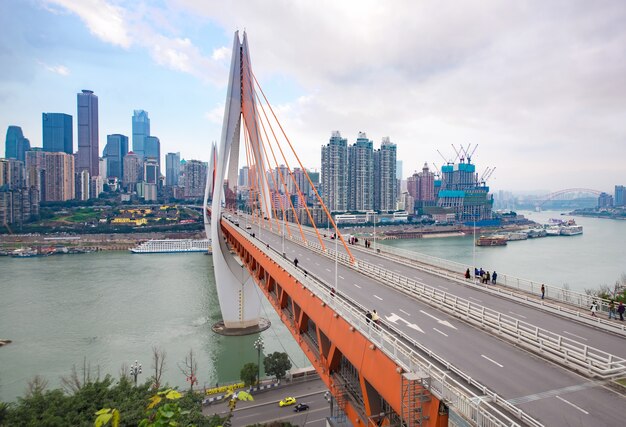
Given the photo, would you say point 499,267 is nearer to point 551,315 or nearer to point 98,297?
point 551,315

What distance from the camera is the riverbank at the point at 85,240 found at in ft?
269

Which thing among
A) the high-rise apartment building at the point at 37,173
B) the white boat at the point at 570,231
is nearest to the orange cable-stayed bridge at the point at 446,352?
the white boat at the point at 570,231

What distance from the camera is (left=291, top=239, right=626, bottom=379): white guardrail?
8.02m

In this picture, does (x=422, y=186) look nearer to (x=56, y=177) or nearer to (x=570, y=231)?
(x=570, y=231)

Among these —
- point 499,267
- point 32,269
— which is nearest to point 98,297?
point 32,269

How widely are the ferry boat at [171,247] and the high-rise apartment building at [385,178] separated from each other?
247 feet

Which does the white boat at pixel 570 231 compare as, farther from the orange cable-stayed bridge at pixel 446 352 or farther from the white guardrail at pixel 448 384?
the white guardrail at pixel 448 384

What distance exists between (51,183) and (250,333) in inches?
5391

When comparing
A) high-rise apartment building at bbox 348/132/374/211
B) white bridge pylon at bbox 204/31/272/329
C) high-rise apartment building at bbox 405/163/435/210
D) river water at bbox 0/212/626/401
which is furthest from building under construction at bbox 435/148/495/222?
white bridge pylon at bbox 204/31/272/329

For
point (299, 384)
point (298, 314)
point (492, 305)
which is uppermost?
point (492, 305)

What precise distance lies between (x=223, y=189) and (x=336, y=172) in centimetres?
9875

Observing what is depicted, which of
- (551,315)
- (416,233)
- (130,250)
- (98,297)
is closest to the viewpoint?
(551,315)

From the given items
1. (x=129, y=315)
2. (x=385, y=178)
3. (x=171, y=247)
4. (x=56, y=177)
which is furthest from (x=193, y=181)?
(x=129, y=315)

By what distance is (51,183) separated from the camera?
137000 millimetres
